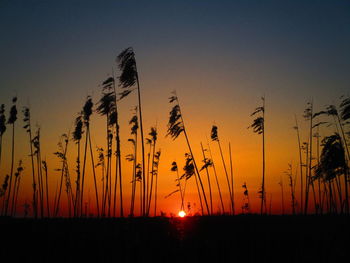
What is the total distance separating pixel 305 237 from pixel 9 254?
6.46m

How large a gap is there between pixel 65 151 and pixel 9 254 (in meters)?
19.3

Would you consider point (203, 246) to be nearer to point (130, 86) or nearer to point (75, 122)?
point (130, 86)

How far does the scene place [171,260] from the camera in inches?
217

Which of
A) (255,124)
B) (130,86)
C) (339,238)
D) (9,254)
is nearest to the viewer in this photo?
(9,254)

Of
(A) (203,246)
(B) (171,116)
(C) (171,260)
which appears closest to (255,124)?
(B) (171,116)

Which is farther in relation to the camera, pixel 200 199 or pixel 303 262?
pixel 200 199

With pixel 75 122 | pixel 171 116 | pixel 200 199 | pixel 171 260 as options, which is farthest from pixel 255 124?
pixel 171 260

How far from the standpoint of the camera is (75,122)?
66.0 feet

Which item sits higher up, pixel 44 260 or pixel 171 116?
pixel 171 116

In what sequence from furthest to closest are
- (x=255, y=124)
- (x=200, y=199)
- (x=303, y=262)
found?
(x=200, y=199)
(x=255, y=124)
(x=303, y=262)

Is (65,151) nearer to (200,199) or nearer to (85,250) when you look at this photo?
(200,199)

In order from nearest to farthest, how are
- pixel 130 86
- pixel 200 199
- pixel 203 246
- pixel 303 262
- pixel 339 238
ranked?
pixel 303 262, pixel 203 246, pixel 339 238, pixel 130 86, pixel 200 199

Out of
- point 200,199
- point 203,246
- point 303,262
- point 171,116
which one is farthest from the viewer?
point 200,199

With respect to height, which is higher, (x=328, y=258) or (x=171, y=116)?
(x=171, y=116)
